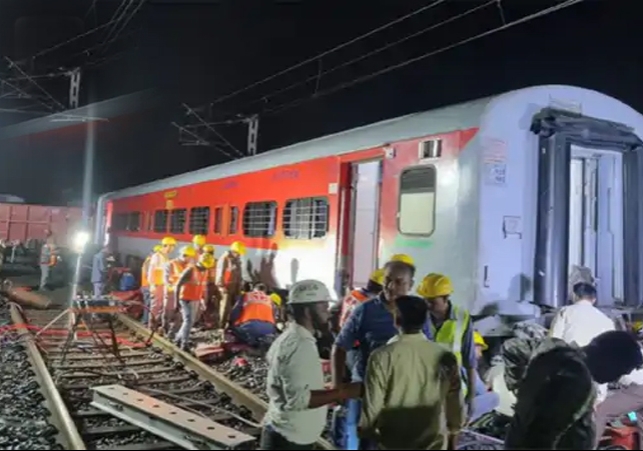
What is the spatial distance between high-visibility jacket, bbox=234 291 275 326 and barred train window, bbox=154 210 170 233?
912cm

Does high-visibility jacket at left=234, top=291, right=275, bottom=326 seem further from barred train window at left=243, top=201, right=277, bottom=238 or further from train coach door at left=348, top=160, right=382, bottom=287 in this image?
barred train window at left=243, top=201, right=277, bottom=238

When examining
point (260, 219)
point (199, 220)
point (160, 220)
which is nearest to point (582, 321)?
point (260, 219)

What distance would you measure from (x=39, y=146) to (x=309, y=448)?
107ft

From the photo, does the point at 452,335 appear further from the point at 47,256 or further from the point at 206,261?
the point at 47,256

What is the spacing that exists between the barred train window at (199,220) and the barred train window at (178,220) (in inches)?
25.1

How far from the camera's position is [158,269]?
1057cm

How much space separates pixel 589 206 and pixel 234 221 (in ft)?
24.1

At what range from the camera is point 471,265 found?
6.34 m

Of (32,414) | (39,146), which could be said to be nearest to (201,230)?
(32,414)

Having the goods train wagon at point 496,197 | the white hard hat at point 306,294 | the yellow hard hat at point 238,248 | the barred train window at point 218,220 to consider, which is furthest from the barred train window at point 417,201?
the barred train window at point 218,220

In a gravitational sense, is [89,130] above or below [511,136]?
above

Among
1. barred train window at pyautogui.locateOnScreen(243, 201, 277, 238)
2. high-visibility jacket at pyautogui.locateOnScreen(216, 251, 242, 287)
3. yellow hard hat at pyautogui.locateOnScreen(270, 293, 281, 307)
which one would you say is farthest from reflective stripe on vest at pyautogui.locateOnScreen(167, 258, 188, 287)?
barred train window at pyautogui.locateOnScreen(243, 201, 277, 238)

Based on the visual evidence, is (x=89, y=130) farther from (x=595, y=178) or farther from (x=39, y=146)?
(x=595, y=178)

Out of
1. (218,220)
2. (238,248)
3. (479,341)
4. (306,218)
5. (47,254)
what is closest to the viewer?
(479,341)
